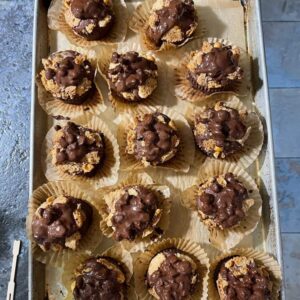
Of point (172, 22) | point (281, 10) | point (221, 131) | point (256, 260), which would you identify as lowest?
point (256, 260)

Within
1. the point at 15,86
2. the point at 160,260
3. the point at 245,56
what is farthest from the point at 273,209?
the point at 15,86

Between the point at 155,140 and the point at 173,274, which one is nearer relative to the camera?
the point at 173,274

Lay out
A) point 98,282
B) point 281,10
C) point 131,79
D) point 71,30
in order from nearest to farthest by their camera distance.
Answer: point 98,282, point 131,79, point 71,30, point 281,10

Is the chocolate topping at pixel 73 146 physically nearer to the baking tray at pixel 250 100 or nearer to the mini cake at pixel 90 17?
the baking tray at pixel 250 100

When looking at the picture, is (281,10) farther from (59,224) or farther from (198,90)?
(59,224)

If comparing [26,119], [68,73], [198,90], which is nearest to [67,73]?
[68,73]

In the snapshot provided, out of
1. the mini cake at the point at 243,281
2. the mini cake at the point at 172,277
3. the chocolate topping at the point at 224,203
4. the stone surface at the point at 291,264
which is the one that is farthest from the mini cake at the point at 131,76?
the stone surface at the point at 291,264
